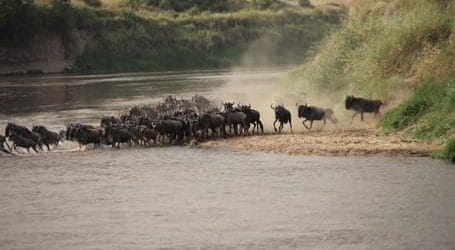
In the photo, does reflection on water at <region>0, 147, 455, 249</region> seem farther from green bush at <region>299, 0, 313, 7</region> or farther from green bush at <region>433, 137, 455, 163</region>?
green bush at <region>299, 0, 313, 7</region>

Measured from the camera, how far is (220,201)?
726 inches

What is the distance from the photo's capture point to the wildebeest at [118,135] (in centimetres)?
2611

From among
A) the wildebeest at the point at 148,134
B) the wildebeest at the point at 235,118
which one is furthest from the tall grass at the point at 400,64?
the wildebeest at the point at 148,134

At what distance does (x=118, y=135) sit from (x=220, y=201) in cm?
833

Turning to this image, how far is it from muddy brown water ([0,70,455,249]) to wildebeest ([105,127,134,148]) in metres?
0.68

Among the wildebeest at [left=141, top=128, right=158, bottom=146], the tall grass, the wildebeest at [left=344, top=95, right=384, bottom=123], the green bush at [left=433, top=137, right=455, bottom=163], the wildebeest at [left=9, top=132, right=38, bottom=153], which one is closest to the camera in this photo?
the green bush at [left=433, top=137, right=455, bottom=163]

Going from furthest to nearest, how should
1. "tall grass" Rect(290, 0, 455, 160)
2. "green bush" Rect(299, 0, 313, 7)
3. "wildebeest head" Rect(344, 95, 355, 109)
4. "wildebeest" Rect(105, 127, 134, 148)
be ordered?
1. "green bush" Rect(299, 0, 313, 7)
2. "wildebeest head" Rect(344, 95, 355, 109)
3. "wildebeest" Rect(105, 127, 134, 148)
4. "tall grass" Rect(290, 0, 455, 160)

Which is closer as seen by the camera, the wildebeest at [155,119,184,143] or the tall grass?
the tall grass

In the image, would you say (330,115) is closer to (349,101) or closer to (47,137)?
(349,101)

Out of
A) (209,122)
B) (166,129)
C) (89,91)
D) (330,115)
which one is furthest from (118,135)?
(89,91)

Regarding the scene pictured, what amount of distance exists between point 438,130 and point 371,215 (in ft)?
23.9

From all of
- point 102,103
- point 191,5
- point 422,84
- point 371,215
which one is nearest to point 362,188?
point 371,215

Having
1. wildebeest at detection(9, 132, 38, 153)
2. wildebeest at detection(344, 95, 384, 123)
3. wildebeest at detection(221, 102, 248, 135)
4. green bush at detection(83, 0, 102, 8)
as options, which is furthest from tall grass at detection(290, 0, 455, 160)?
green bush at detection(83, 0, 102, 8)

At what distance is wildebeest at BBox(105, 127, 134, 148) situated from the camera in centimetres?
2611
